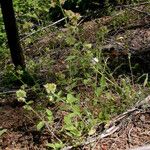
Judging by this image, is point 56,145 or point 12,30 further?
point 12,30

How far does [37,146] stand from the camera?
3.09 m

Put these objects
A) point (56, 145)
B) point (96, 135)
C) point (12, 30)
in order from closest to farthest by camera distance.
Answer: point (56, 145) → point (96, 135) → point (12, 30)

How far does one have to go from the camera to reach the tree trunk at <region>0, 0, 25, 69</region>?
3963 millimetres

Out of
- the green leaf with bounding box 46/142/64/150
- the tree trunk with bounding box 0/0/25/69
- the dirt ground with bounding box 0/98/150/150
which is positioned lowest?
the dirt ground with bounding box 0/98/150/150

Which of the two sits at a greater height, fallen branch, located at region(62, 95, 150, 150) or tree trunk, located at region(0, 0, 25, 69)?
tree trunk, located at region(0, 0, 25, 69)

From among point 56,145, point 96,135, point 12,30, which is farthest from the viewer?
point 12,30

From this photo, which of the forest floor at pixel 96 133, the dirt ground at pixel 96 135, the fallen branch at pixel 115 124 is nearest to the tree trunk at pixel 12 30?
the forest floor at pixel 96 133

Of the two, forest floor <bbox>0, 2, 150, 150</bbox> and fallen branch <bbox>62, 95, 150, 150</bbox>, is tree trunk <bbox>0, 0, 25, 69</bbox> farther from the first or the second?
fallen branch <bbox>62, 95, 150, 150</bbox>

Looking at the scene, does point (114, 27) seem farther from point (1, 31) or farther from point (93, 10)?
point (1, 31)

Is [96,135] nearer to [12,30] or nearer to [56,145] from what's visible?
[56,145]

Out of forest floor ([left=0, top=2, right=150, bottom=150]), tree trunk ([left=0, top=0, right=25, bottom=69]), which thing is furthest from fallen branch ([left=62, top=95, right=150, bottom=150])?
tree trunk ([left=0, top=0, right=25, bottom=69])

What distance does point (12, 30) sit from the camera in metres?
4.11

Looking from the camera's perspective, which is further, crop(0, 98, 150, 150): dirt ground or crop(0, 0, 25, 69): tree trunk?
crop(0, 0, 25, 69): tree trunk

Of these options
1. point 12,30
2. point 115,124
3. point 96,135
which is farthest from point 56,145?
point 12,30
